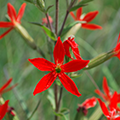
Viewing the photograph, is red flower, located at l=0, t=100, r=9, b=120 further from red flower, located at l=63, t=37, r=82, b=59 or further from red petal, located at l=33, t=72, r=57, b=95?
red flower, located at l=63, t=37, r=82, b=59

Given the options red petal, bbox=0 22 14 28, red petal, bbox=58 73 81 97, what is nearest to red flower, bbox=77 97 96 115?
red petal, bbox=58 73 81 97

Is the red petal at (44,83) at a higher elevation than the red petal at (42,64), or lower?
lower

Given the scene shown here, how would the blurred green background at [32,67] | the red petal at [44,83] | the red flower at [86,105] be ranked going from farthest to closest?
the blurred green background at [32,67] → the red flower at [86,105] → the red petal at [44,83]

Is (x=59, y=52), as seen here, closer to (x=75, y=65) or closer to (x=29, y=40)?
(x=75, y=65)

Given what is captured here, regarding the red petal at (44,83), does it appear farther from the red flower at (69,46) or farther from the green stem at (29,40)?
the green stem at (29,40)

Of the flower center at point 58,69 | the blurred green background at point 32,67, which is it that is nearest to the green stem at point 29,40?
the flower center at point 58,69

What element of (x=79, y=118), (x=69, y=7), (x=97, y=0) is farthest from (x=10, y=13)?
(x=97, y=0)

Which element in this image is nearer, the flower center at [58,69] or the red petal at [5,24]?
the flower center at [58,69]

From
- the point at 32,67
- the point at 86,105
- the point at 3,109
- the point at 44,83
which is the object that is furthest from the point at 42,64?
the point at 32,67
